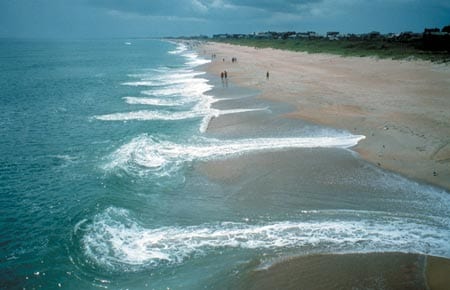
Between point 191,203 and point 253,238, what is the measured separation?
11.6 ft

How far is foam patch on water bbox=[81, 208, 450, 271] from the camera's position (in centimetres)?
1037

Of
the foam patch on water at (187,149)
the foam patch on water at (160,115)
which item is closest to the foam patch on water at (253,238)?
the foam patch on water at (187,149)

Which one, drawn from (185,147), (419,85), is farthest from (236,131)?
(419,85)

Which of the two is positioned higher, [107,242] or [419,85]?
[419,85]

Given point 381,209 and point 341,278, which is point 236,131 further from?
point 341,278

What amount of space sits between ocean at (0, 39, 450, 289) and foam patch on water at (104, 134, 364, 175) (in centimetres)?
10

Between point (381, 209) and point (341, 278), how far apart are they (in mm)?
4528

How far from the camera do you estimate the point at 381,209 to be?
41.5 feet

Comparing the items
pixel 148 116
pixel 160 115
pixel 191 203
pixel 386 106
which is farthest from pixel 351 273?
pixel 148 116

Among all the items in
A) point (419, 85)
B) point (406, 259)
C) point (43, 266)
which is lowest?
point (43, 266)

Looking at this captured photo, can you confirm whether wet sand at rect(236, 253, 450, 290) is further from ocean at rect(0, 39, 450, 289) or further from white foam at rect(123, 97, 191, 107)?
Answer: white foam at rect(123, 97, 191, 107)

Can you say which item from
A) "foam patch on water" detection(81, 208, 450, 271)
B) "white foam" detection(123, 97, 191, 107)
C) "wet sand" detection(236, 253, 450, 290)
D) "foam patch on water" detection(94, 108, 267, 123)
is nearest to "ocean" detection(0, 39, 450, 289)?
"foam patch on water" detection(81, 208, 450, 271)

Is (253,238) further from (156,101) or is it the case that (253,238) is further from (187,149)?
(156,101)

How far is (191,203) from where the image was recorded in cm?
1373
